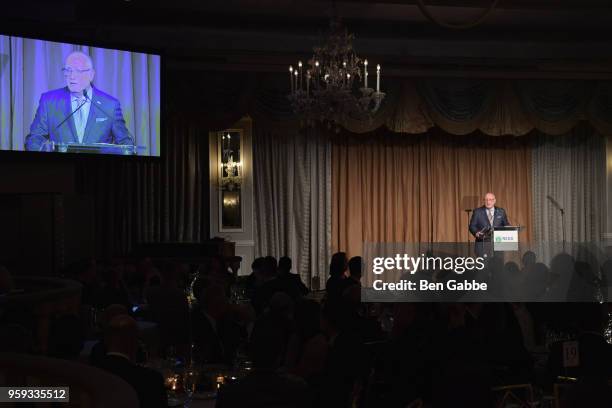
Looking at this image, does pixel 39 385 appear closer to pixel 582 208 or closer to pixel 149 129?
pixel 149 129

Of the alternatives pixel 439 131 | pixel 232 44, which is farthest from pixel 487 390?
pixel 439 131

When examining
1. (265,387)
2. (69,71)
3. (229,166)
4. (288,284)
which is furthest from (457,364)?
(229,166)

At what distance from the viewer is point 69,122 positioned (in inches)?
325

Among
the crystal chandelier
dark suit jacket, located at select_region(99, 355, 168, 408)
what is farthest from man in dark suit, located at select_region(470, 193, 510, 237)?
dark suit jacket, located at select_region(99, 355, 168, 408)

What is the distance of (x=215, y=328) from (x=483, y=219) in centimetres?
710

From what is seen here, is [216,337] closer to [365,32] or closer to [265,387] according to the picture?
[265,387]

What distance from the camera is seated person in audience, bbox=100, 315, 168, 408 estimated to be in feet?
10.2

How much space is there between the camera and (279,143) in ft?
37.7

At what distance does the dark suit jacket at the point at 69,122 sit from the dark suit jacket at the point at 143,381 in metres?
5.40

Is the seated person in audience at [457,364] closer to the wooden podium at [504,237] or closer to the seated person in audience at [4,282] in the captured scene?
the seated person in audience at [4,282]

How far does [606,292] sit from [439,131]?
6.45 meters

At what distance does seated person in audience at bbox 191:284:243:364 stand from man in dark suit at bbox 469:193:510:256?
6556 millimetres

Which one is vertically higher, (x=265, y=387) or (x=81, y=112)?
(x=81, y=112)

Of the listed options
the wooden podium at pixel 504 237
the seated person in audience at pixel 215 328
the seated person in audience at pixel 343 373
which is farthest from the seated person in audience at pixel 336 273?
the wooden podium at pixel 504 237
